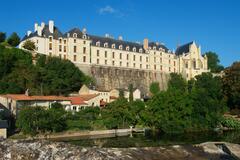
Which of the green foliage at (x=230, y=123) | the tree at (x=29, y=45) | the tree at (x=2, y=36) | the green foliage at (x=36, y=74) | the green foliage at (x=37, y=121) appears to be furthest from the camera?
the tree at (x=2, y=36)

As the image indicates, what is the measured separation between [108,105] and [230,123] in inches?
784

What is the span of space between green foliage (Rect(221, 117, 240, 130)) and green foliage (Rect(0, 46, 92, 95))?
26.7 meters

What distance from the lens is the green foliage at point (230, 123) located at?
5400 centimetres

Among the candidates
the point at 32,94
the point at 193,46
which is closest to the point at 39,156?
the point at 32,94

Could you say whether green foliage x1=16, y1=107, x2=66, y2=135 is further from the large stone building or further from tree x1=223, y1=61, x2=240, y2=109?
tree x1=223, y1=61, x2=240, y2=109

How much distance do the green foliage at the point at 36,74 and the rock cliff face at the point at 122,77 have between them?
6.87m

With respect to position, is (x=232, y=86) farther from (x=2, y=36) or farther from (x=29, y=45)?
(x=2, y=36)

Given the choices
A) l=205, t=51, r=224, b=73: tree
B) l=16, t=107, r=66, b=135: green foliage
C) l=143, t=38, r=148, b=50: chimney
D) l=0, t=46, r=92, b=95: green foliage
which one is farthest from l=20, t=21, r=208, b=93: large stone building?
l=16, t=107, r=66, b=135: green foliage

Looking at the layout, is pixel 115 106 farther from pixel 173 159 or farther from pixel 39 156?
pixel 39 156

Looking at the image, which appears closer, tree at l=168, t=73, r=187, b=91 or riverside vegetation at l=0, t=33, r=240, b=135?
riverside vegetation at l=0, t=33, r=240, b=135

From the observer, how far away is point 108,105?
50969 mm

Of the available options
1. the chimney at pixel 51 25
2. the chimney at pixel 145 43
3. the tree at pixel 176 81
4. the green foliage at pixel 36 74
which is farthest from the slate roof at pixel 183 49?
the chimney at pixel 51 25

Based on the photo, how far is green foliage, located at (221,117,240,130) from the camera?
54.0 m

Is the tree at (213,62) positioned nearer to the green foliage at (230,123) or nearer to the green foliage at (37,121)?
the green foliage at (230,123)
